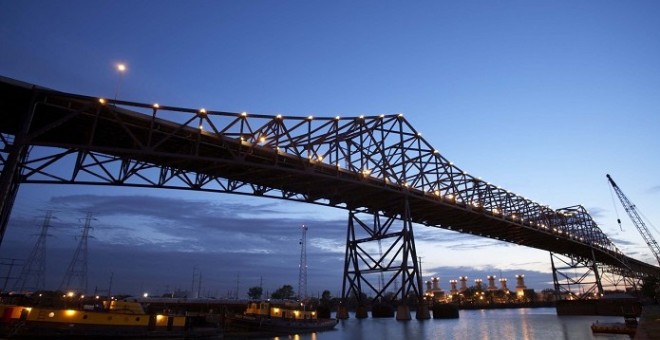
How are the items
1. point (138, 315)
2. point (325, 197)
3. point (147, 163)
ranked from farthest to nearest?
1. point (325, 197)
2. point (147, 163)
3. point (138, 315)

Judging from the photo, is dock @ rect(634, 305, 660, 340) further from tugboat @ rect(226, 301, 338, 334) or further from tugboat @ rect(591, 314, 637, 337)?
tugboat @ rect(226, 301, 338, 334)

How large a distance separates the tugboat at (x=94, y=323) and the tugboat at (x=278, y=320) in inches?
240

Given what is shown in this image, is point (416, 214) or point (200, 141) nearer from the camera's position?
point (200, 141)

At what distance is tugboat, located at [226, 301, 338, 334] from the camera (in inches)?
1577

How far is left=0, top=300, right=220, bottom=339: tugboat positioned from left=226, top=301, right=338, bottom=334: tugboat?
6088mm

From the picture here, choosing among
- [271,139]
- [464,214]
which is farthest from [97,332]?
[464,214]

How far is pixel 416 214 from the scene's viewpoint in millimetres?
64562

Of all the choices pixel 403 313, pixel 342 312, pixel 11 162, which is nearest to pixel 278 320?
pixel 403 313

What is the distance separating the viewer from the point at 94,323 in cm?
2852

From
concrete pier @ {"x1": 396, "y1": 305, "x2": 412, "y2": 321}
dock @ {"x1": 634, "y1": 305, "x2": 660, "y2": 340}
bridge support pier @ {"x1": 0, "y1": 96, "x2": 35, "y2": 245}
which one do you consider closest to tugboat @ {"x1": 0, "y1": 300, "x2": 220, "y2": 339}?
bridge support pier @ {"x1": 0, "y1": 96, "x2": 35, "y2": 245}

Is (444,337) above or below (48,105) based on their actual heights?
below

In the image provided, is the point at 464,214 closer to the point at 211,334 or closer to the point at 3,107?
the point at 211,334

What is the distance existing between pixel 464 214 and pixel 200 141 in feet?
152

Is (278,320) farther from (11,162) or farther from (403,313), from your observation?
(11,162)
